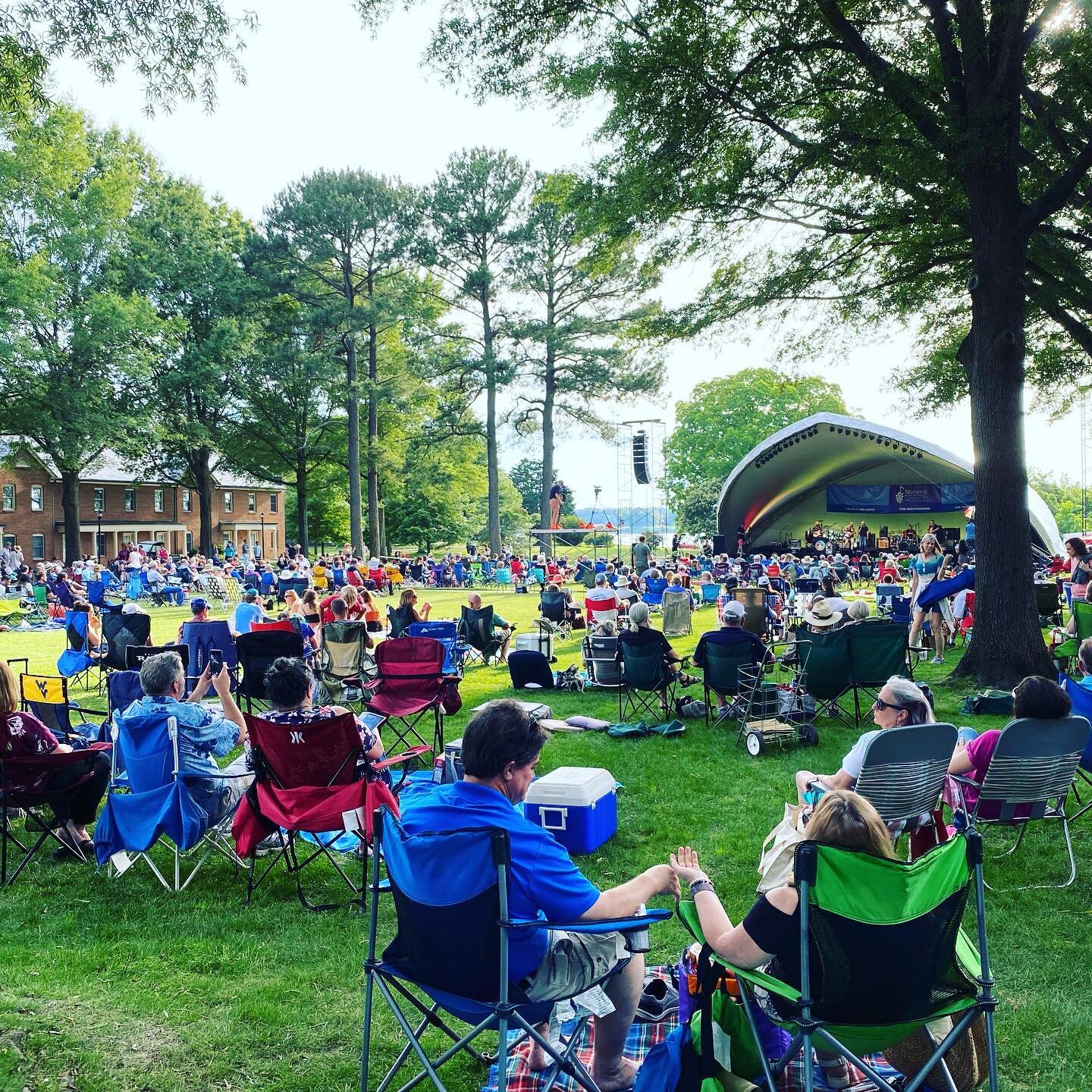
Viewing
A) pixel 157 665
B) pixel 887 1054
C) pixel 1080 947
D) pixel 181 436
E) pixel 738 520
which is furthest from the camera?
pixel 738 520

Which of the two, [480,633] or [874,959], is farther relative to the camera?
[480,633]

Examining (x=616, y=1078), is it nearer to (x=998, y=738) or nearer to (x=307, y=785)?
(x=307, y=785)

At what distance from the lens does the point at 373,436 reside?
37.0 metres

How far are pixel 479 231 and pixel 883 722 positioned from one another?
31664 millimetres

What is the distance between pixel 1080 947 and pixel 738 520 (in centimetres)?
3752

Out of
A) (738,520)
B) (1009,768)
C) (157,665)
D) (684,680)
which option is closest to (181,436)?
(738,520)

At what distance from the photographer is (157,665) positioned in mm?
5027

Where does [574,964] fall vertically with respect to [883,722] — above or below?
below

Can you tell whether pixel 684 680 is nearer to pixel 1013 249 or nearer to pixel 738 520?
pixel 1013 249

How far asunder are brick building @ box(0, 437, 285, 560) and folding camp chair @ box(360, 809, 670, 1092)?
111ft

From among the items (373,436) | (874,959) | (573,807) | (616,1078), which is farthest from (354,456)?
(874,959)

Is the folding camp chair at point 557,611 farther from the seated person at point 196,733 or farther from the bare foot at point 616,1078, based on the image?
the bare foot at point 616,1078

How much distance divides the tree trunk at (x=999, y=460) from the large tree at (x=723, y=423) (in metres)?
52.4

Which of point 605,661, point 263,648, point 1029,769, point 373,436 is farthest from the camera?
point 373,436
